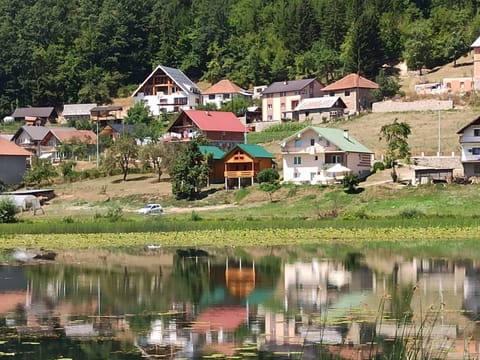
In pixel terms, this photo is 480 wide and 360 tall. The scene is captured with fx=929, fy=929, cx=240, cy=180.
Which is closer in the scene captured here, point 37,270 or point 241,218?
point 37,270

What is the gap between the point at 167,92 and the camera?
96.8m

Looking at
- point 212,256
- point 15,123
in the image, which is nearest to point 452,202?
point 212,256

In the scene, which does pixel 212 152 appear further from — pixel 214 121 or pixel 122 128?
pixel 122 128

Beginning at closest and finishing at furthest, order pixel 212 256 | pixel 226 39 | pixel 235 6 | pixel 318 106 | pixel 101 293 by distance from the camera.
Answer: pixel 101 293, pixel 212 256, pixel 318 106, pixel 226 39, pixel 235 6

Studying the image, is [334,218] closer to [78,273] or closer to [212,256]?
[212,256]

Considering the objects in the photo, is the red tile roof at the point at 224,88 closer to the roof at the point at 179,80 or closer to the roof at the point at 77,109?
the roof at the point at 179,80

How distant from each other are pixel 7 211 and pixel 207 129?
26.2 m

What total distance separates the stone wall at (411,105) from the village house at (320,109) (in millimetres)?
3431

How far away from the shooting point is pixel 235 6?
12069 centimetres

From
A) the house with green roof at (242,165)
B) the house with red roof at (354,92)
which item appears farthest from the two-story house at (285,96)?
the house with green roof at (242,165)

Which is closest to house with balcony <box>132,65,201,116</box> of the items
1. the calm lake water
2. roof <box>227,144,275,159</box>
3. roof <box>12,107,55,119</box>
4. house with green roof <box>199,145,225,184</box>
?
roof <box>12,107,55,119</box>

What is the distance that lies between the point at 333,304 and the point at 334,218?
23.4 meters

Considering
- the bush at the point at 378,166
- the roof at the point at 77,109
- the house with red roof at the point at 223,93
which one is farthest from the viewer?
the roof at the point at 77,109

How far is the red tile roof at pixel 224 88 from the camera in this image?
307 ft
